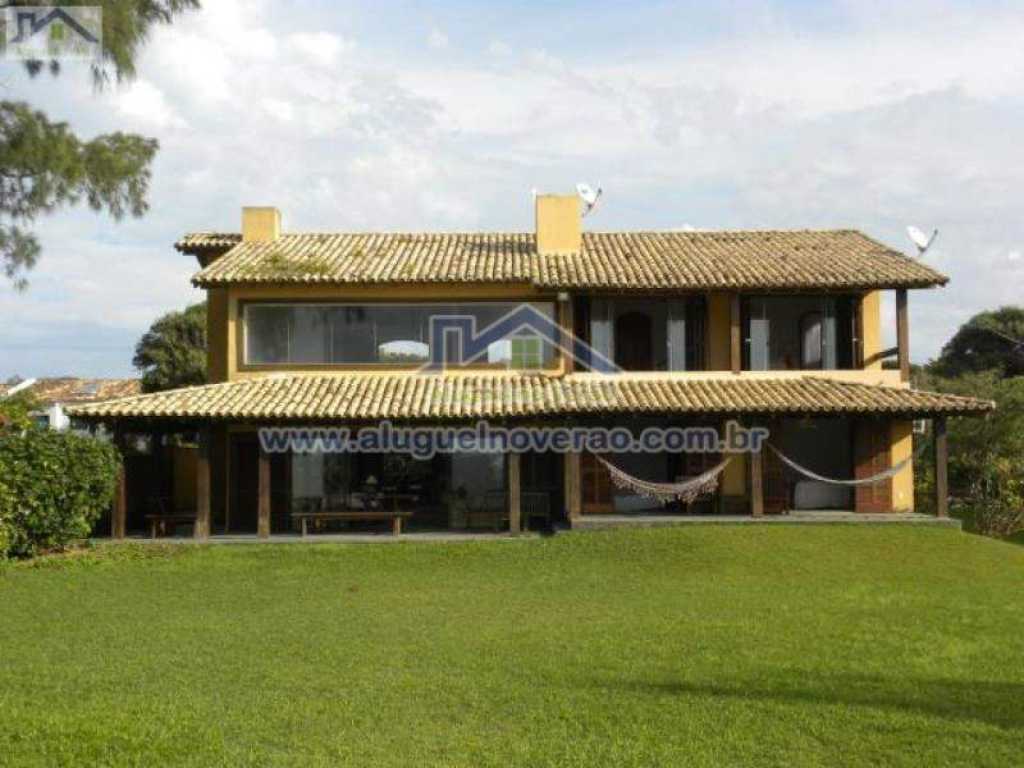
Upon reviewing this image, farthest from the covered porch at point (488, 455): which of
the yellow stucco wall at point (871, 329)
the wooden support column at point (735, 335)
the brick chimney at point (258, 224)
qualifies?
the brick chimney at point (258, 224)

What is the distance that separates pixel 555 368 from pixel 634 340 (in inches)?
73.0

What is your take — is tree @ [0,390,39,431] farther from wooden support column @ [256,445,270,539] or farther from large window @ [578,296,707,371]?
large window @ [578,296,707,371]

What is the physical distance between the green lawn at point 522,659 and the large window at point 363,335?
210 inches

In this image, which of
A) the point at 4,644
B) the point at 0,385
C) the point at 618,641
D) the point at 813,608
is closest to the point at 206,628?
the point at 4,644

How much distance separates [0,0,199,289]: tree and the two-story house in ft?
19.3

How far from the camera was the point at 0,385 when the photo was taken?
128ft

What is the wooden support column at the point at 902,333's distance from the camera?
21.4m

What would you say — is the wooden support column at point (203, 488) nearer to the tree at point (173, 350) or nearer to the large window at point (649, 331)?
the large window at point (649, 331)

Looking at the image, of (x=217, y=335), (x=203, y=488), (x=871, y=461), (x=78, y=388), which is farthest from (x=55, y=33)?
(x=78, y=388)

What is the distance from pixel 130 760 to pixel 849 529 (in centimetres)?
1525

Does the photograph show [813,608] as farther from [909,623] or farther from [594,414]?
[594,414]

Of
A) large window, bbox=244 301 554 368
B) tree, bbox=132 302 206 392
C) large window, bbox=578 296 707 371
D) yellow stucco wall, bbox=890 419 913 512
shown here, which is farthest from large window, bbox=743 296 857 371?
tree, bbox=132 302 206 392

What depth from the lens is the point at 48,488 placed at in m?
17.5

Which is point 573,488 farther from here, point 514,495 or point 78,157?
point 78,157
